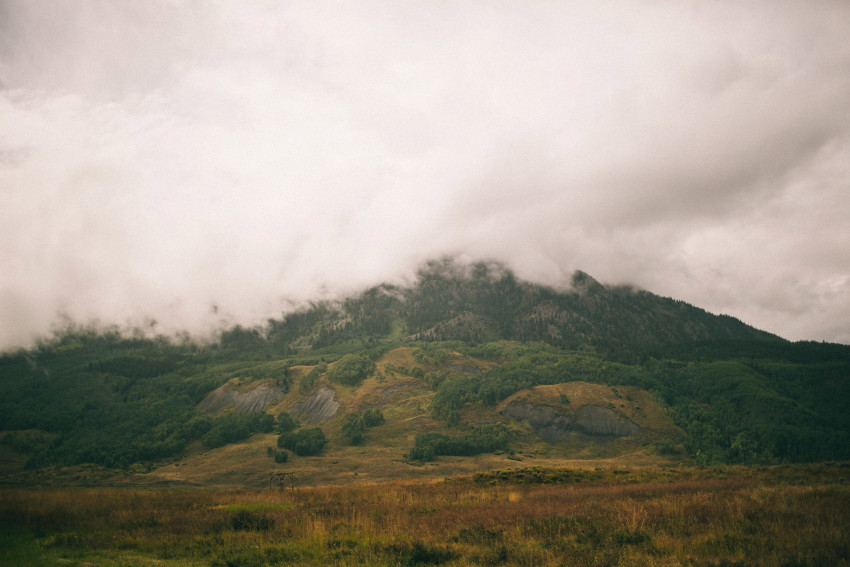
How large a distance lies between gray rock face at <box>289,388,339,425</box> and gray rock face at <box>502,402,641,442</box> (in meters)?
85.5

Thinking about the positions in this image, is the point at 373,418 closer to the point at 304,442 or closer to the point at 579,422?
the point at 304,442

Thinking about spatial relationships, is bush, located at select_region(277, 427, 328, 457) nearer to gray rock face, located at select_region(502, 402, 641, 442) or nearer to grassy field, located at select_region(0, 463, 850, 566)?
gray rock face, located at select_region(502, 402, 641, 442)

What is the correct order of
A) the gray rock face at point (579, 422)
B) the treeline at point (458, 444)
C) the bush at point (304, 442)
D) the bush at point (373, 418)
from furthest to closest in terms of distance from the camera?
the bush at point (373, 418), the gray rock face at point (579, 422), the bush at point (304, 442), the treeline at point (458, 444)

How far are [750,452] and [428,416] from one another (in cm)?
11721

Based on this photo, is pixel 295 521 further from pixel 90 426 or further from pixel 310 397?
pixel 90 426

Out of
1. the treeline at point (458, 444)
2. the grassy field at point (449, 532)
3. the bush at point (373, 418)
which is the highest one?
the grassy field at point (449, 532)

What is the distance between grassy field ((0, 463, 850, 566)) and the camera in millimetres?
12781

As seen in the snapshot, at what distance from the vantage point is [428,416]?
546ft

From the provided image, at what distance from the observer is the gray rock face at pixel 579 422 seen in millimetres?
150000

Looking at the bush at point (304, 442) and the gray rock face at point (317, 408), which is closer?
the bush at point (304, 442)

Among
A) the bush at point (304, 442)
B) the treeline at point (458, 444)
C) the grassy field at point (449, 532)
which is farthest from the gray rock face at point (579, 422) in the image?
the grassy field at point (449, 532)

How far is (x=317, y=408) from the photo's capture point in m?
188

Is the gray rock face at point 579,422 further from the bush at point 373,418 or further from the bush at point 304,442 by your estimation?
the bush at point 304,442

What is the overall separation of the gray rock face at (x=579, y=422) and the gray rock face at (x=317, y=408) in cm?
8549
